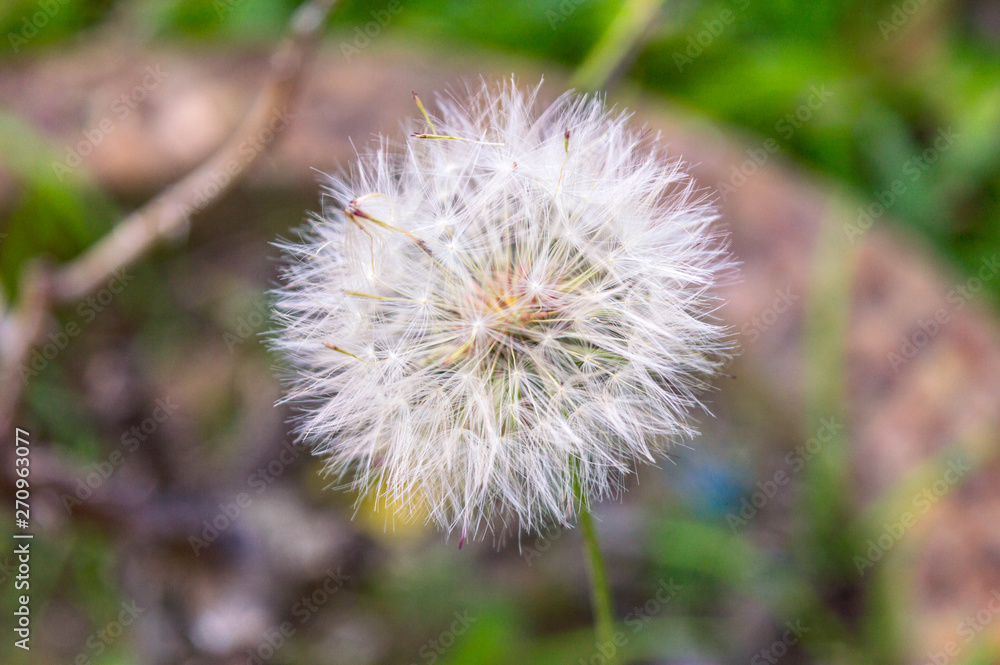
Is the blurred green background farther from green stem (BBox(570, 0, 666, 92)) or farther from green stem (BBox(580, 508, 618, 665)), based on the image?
green stem (BBox(580, 508, 618, 665))

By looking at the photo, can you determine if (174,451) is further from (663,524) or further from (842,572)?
(842,572)

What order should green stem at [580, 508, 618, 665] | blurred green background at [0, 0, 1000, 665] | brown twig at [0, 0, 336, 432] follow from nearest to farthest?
green stem at [580, 508, 618, 665] → brown twig at [0, 0, 336, 432] → blurred green background at [0, 0, 1000, 665]

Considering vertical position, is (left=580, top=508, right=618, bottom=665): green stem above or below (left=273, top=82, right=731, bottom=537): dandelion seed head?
below

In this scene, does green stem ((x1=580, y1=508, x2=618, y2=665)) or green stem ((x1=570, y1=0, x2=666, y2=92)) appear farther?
green stem ((x1=570, y1=0, x2=666, y2=92))

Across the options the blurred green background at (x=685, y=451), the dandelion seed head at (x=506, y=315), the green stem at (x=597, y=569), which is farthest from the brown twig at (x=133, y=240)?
the green stem at (x=597, y=569)

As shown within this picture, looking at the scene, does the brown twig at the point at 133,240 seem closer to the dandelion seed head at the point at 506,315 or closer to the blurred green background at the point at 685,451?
the blurred green background at the point at 685,451

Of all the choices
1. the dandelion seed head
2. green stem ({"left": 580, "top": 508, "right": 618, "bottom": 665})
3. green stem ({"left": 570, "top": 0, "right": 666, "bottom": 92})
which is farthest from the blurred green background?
the dandelion seed head

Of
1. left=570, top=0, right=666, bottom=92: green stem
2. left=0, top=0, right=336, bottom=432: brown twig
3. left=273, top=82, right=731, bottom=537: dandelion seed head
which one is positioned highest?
left=570, top=0, right=666, bottom=92: green stem
